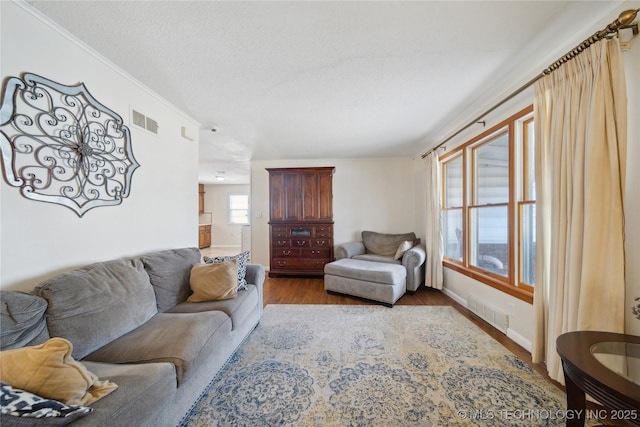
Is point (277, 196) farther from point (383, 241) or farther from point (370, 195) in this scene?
point (383, 241)

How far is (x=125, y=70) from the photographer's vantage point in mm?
1916

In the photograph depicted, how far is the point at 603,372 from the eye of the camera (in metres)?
0.85

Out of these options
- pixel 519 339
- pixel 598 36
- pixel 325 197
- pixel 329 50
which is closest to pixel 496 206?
pixel 519 339

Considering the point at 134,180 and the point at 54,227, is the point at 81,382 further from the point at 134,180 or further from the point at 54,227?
the point at 134,180

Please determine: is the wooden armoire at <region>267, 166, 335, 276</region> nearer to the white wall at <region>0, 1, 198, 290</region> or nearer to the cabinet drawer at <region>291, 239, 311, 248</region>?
the cabinet drawer at <region>291, 239, 311, 248</region>

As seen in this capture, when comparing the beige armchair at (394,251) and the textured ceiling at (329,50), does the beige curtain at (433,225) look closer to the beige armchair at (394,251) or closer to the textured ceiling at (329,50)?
the beige armchair at (394,251)

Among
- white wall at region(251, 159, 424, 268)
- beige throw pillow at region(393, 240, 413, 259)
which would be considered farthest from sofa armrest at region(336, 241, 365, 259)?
beige throw pillow at region(393, 240, 413, 259)

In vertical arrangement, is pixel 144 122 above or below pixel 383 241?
above

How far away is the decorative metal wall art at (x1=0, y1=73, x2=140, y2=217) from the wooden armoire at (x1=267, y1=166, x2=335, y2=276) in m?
2.69

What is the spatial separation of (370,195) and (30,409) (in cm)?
462

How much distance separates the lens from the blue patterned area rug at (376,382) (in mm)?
1377

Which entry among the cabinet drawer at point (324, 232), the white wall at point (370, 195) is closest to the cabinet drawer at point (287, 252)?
the cabinet drawer at point (324, 232)

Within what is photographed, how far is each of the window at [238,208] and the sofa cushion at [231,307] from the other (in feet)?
22.3

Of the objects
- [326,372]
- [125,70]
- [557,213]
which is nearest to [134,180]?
[125,70]
